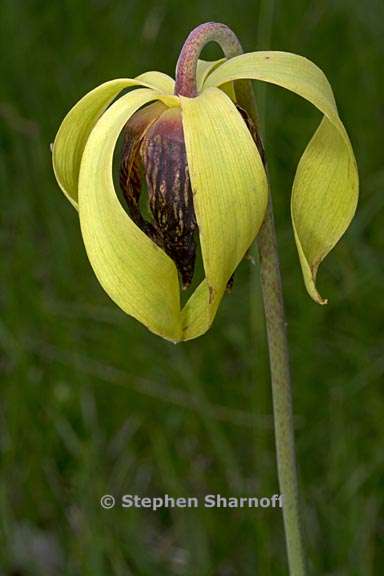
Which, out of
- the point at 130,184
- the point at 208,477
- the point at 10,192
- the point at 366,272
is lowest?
the point at 208,477

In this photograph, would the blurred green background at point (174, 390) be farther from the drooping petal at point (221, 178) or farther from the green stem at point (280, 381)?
the drooping petal at point (221, 178)

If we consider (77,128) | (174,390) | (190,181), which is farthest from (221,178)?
(174,390)

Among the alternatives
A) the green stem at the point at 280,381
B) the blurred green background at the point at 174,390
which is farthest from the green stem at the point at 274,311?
the blurred green background at the point at 174,390

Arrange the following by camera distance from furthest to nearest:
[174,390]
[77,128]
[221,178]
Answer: [174,390] → [77,128] → [221,178]

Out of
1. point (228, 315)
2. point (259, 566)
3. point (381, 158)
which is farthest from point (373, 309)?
point (259, 566)

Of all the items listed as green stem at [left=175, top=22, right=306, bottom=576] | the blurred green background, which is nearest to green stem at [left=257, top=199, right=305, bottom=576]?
green stem at [left=175, top=22, right=306, bottom=576]

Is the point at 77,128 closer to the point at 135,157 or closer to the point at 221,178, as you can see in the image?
the point at 135,157

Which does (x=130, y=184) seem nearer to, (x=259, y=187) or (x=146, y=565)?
(x=259, y=187)

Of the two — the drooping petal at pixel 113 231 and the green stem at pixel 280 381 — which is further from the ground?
the drooping petal at pixel 113 231
